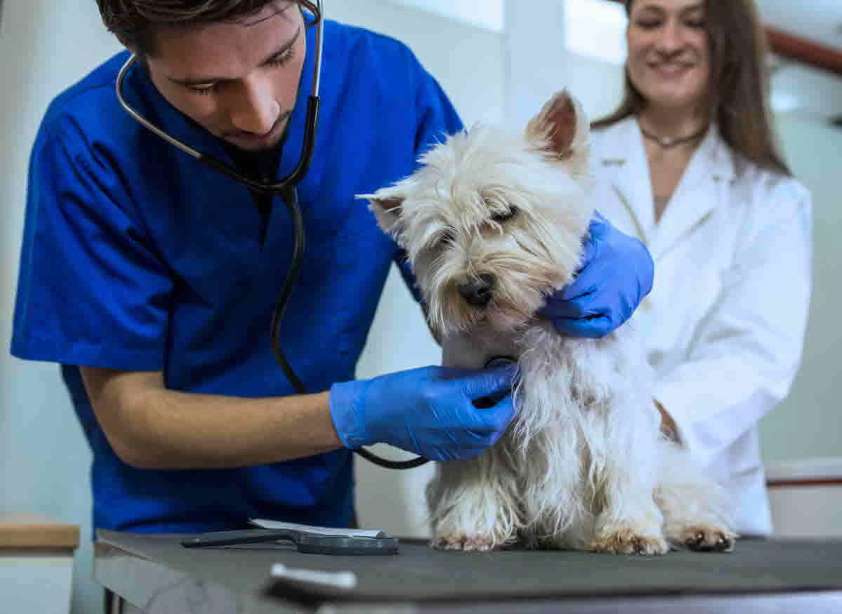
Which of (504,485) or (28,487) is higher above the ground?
(504,485)

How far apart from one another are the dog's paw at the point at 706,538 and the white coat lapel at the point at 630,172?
2.43 feet

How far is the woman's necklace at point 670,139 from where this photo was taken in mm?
1867

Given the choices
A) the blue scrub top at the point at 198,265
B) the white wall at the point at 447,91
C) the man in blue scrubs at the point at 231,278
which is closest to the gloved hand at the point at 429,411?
the man in blue scrubs at the point at 231,278

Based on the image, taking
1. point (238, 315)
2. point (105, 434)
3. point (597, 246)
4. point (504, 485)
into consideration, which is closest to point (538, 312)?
point (597, 246)

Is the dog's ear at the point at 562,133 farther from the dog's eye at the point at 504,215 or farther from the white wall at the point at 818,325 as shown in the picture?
the white wall at the point at 818,325

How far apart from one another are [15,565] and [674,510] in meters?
0.92

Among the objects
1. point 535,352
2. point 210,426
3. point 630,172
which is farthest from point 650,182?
point 210,426

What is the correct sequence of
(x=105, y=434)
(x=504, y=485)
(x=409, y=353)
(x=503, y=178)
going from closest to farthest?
(x=503, y=178), (x=504, y=485), (x=105, y=434), (x=409, y=353)

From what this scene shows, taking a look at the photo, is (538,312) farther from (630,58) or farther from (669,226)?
(630,58)

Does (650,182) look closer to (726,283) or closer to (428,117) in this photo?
(726,283)

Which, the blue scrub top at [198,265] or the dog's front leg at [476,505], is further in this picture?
the blue scrub top at [198,265]

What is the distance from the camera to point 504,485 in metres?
1.22

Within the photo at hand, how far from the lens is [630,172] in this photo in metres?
1.84

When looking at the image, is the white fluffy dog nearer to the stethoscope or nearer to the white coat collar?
the stethoscope
